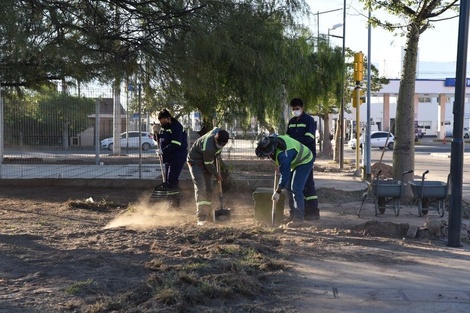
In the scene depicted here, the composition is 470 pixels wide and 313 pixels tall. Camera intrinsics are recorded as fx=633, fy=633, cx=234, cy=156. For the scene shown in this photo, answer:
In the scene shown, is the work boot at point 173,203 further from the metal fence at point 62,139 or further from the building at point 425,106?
the building at point 425,106

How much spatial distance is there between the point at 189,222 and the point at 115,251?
2.67m

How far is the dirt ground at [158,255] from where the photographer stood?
5762 mm

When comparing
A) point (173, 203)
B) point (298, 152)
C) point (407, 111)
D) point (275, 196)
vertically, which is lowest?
point (173, 203)

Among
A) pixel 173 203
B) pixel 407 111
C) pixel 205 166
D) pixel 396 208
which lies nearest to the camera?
pixel 205 166

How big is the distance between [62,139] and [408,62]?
8.76 meters

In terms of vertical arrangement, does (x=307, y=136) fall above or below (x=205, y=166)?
above

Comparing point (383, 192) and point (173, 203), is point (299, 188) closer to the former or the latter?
point (383, 192)

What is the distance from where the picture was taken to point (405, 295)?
614 cm

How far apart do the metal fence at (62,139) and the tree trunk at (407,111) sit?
347 centimetres

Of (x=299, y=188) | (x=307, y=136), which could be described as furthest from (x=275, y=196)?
(x=307, y=136)

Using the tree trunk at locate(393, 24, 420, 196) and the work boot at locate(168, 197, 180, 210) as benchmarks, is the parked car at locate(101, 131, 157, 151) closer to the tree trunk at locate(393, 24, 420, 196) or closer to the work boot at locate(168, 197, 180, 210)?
the work boot at locate(168, 197, 180, 210)

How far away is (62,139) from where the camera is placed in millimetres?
16281

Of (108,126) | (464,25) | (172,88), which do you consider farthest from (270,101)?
(108,126)

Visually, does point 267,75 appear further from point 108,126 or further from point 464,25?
point 108,126
